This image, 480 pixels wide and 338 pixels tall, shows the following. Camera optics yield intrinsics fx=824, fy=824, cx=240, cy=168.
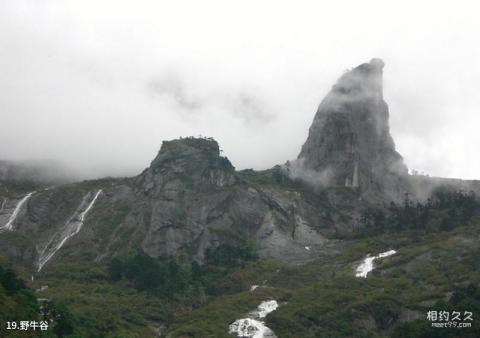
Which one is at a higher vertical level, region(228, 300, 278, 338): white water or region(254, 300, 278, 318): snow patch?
region(254, 300, 278, 318): snow patch

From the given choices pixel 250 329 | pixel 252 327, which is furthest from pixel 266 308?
pixel 250 329

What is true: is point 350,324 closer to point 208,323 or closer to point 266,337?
point 266,337

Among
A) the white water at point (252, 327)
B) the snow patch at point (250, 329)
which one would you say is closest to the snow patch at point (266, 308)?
the white water at point (252, 327)

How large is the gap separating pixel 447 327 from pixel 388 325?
33084 millimetres

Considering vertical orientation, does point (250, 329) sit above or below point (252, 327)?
below

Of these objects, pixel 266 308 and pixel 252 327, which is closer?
pixel 252 327

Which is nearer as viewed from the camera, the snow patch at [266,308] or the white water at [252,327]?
the white water at [252,327]

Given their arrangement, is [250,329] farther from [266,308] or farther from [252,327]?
[266,308]

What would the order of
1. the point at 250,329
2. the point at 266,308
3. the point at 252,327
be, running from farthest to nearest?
1. the point at 266,308
2. the point at 252,327
3. the point at 250,329

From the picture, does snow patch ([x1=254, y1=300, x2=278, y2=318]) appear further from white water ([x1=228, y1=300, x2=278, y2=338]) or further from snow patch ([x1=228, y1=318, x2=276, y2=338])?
snow patch ([x1=228, y1=318, x2=276, y2=338])

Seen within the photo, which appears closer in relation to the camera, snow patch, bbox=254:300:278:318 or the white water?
the white water

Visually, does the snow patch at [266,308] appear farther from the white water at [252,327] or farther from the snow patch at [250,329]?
the snow patch at [250,329]

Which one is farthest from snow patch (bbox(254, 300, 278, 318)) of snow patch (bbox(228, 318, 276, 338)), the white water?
snow patch (bbox(228, 318, 276, 338))

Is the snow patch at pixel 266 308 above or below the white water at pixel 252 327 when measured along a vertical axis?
above
